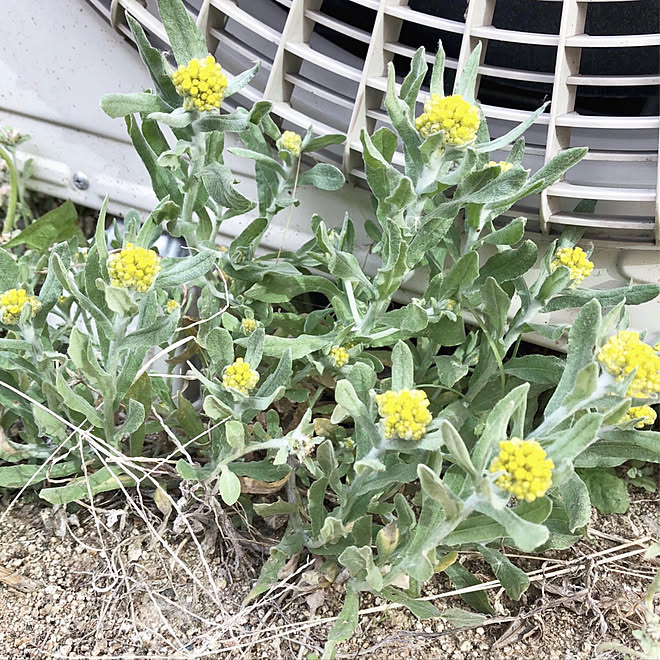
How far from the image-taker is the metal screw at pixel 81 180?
1575 mm

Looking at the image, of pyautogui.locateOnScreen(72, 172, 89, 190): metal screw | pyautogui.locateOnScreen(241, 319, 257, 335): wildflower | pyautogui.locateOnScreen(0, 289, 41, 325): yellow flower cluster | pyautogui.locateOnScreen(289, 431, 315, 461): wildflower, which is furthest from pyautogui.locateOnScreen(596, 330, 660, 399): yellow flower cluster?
pyautogui.locateOnScreen(72, 172, 89, 190): metal screw

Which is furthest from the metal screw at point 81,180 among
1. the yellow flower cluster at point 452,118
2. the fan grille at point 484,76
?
the yellow flower cluster at point 452,118

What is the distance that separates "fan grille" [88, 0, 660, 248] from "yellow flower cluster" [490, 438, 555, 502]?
17.6 inches

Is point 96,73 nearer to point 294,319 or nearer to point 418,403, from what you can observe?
point 294,319

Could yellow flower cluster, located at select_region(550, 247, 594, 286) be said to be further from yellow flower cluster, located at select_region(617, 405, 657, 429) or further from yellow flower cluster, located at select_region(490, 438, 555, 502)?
yellow flower cluster, located at select_region(490, 438, 555, 502)

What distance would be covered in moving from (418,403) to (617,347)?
22 centimetres

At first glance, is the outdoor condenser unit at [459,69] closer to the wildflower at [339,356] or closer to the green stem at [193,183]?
the green stem at [193,183]

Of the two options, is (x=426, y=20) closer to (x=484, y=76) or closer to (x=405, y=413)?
(x=484, y=76)

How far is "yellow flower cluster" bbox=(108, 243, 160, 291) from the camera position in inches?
36.8

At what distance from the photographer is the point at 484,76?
1107 millimetres

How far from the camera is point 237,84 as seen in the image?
1052mm

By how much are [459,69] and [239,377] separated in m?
0.49

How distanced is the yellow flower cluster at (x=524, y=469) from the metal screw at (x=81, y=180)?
1104 mm

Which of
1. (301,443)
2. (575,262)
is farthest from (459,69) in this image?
(301,443)
